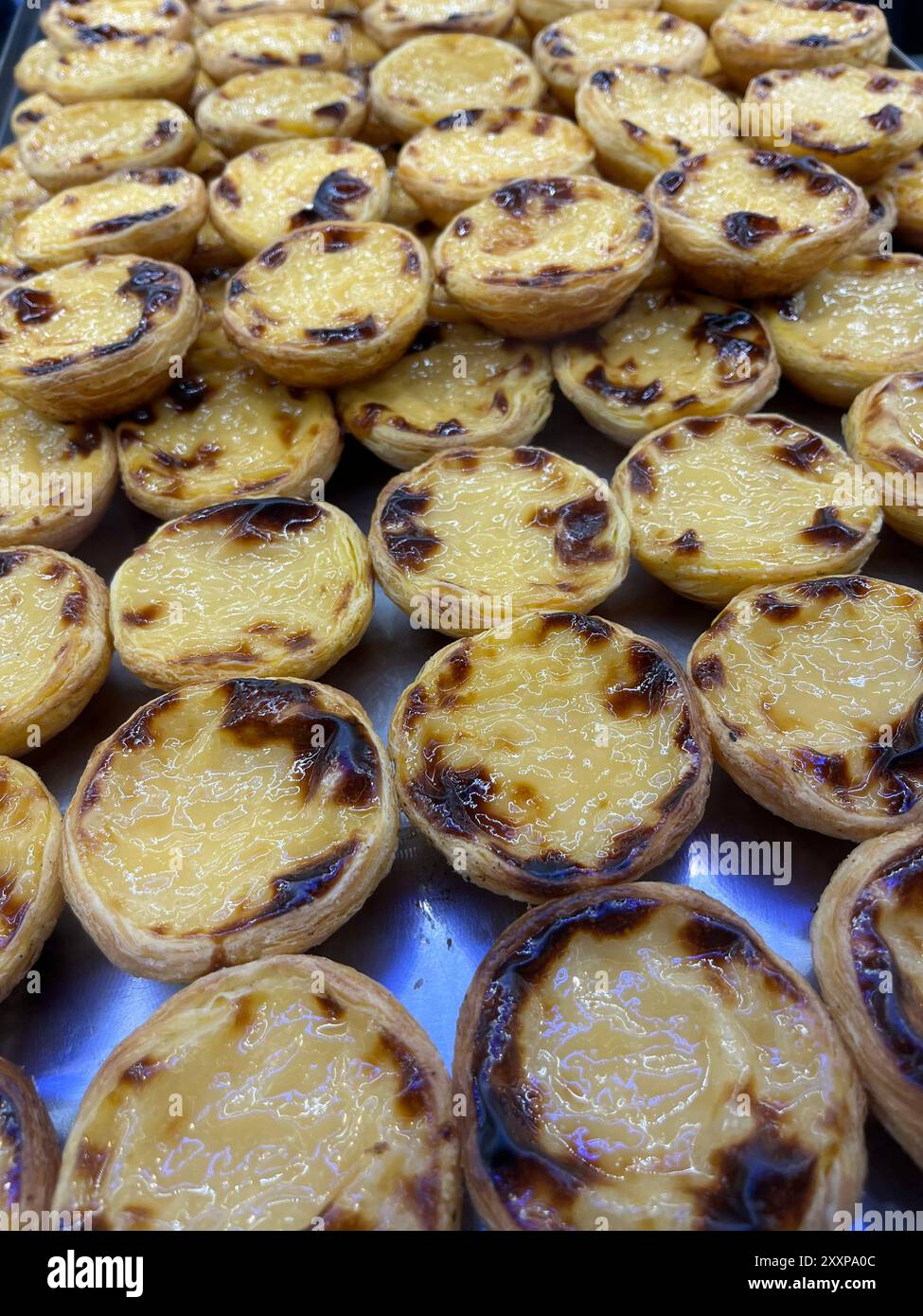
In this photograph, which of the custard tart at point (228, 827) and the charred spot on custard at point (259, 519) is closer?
the custard tart at point (228, 827)

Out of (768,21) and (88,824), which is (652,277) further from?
(88,824)

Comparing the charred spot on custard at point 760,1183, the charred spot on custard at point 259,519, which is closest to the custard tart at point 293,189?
the charred spot on custard at point 259,519

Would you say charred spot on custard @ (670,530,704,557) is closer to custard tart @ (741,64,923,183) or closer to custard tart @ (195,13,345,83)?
custard tart @ (741,64,923,183)

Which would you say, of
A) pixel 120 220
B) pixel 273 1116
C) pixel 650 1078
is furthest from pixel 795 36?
pixel 273 1116

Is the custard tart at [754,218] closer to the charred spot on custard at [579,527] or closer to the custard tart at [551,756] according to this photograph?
the charred spot on custard at [579,527]
